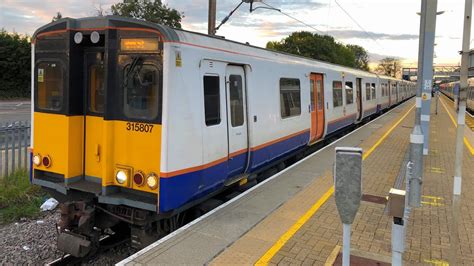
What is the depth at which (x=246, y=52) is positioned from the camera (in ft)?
23.7

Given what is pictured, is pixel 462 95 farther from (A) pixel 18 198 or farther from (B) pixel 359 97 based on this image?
(B) pixel 359 97

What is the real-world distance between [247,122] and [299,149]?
4016 millimetres

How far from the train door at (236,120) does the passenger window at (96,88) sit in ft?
6.02

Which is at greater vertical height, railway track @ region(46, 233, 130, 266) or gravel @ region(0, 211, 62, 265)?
railway track @ region(46, 233, 130, 266)

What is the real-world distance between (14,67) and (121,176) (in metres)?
45.2

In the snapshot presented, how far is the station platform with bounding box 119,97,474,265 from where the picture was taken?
188 inches

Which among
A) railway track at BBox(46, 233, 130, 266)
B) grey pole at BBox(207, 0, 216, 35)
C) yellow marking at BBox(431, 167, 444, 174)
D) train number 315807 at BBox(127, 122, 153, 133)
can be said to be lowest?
railway track at BBox(46, 233, 130, 266)

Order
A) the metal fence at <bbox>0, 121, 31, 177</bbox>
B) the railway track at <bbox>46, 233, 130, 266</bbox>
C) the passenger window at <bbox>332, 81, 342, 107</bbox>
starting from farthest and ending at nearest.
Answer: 1. the passenger window at <bbox>332, 81, 342, 107</bbox>
2. the metal fence at <bbox>0, 121, 31, 177</bbox>
3. the railway track at <bbox>46, 233, 130, 266</bbox>

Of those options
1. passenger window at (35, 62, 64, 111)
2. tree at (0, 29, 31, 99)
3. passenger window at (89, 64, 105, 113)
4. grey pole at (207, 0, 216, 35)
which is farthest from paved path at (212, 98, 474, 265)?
tree at (0, 29, 31, 99)

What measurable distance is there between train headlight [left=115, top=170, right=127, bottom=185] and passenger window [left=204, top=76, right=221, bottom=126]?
51.3 inches

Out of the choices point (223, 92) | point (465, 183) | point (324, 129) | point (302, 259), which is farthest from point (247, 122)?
point (324, 129)

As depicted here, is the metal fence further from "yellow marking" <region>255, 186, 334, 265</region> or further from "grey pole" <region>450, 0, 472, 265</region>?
"grey pole" <region>450, 0, 472, 265</region>

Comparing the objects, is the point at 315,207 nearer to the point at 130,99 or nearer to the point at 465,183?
the point at 130,99

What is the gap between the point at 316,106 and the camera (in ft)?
39.0
